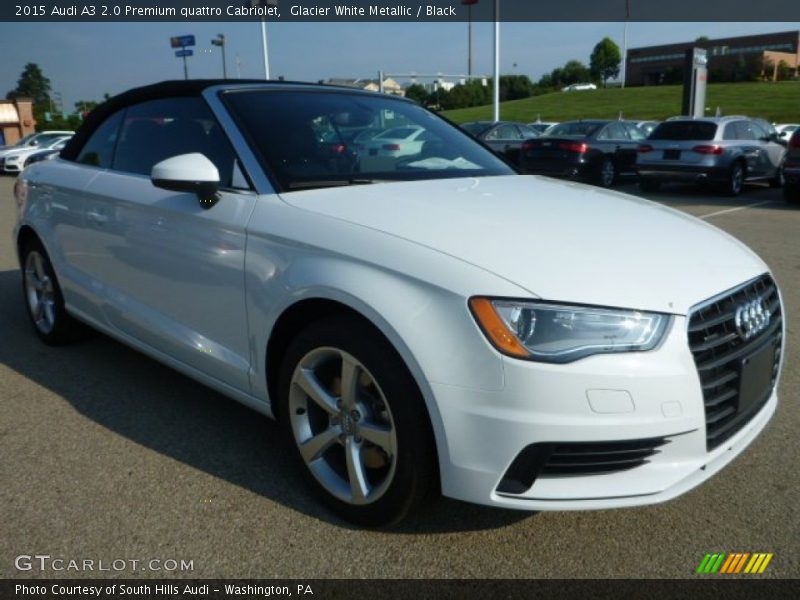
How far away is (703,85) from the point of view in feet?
73.9

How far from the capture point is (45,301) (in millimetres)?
4586

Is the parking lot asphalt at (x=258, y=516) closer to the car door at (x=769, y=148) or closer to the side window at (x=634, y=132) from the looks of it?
the car door at (x=769, y=148)

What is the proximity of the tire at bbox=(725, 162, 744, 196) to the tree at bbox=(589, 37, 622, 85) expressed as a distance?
359ft

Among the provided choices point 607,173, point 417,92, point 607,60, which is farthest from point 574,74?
point 607,173

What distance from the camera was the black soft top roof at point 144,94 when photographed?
3.35 metres

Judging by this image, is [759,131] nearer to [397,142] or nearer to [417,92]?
[397,142]

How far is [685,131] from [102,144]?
39.3ft

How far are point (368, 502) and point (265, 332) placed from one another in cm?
73

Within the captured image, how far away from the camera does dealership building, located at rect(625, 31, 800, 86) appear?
81.4 metres

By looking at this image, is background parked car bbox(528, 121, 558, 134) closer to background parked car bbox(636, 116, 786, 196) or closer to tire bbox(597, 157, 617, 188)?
tire bbox(597, 157, 617, 188)

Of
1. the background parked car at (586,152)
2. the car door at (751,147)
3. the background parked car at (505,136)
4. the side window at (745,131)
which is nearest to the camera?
the car door at (751,147)

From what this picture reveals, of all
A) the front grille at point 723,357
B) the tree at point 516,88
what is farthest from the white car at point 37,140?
the tree at point 516,88

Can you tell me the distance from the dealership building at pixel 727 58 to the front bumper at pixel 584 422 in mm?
84319
